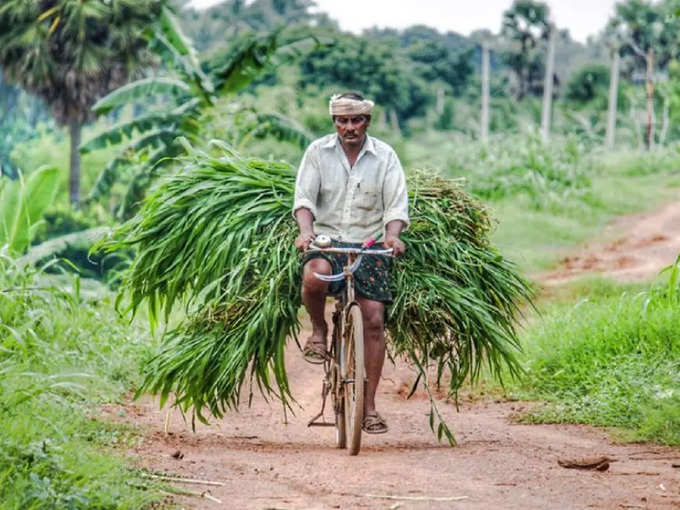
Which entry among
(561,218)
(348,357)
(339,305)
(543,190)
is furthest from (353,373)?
(543,190)

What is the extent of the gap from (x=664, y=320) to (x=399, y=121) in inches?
1475

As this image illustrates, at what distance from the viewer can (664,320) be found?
7.36 meters

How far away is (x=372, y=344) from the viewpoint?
563 cm

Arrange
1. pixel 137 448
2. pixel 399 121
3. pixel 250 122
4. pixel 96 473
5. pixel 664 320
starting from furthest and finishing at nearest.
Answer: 1. pixel 399 121
2. pixel 250 122
3. pixel 664 320
4. pixel 137 448
5. pixel 96 473

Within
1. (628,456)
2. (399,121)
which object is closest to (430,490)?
(628,456)

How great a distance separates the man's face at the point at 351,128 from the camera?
18.6 ft

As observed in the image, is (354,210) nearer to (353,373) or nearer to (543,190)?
(353,373)

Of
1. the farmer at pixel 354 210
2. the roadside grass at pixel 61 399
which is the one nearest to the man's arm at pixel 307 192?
the farmer at pixel 354 210

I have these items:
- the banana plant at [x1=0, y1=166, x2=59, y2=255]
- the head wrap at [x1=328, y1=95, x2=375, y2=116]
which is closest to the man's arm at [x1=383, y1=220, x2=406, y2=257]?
the head wrap at [x1=328, y1=95, x2=375, y2=116]

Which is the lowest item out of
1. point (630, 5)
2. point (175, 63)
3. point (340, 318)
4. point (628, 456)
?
point (628, 456)

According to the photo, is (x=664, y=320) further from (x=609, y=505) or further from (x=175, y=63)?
(x=175, y=63)

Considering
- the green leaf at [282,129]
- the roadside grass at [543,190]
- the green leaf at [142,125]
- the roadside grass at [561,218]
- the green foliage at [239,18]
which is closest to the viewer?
the roadside grass at [561,218]

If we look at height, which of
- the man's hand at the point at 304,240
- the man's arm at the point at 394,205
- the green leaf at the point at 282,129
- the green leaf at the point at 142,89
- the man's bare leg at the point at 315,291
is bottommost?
the man's bare leg at the point at 315,291

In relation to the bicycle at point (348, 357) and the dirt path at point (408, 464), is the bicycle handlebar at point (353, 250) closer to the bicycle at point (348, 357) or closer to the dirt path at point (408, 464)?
the bicycle at point (348, 357)
